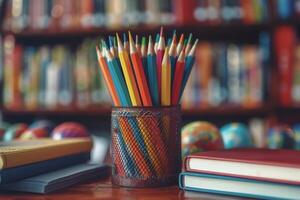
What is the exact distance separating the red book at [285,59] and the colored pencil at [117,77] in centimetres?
125

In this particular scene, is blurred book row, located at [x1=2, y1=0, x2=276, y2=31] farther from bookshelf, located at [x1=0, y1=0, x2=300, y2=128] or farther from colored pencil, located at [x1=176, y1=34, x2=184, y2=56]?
colored pencil, located at [x1=176, y1=34, x2=184, y2=56]

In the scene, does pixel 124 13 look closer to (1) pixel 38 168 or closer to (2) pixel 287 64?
(2) pixel 287 64

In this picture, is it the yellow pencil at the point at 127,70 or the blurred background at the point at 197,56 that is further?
the blurred background at the point at 197,56

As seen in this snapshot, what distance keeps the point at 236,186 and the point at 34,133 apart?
0.51 m

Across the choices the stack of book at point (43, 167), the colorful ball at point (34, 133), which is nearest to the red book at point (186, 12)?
the colorful ball at point (34, 133)

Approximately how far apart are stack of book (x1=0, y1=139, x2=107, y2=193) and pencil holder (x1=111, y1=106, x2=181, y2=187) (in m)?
0.09

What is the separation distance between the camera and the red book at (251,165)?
528 mm

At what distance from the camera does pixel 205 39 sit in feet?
6.63

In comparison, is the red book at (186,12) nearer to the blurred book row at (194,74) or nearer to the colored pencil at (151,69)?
the blurred book row at (194,74)

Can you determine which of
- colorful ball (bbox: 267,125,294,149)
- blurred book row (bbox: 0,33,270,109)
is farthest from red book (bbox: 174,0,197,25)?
colorful ball (bbox: 267,125,294,149)

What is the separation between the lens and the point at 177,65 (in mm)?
648

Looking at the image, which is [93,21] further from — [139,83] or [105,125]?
[139,83]

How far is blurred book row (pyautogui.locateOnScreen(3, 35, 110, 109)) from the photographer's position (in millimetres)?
1955

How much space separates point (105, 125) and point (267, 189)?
66.6 inches
